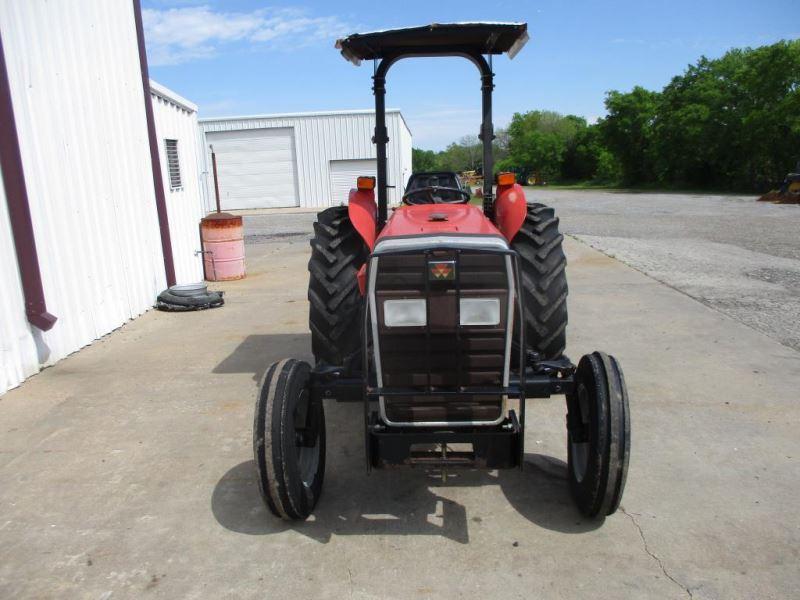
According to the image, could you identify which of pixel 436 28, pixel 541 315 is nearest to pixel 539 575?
pixel 541 315

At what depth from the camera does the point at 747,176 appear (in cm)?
3331

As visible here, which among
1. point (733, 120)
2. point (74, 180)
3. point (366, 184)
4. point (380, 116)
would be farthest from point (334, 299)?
point (733, 120)

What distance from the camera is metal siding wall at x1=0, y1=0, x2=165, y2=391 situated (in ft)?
18.2

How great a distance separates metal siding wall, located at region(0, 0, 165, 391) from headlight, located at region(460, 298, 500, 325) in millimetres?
4198

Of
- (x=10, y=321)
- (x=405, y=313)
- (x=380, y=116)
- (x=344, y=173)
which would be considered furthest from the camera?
(x=344, y=173)

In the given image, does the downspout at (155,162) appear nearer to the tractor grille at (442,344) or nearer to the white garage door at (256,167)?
the tractor grille at (442,344)

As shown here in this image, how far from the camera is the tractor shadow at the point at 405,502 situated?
120 inches

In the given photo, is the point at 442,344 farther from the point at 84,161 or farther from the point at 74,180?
the point at 84,161

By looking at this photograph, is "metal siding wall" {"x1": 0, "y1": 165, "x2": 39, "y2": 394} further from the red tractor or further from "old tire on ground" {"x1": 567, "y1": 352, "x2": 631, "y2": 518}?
"old tire on ground" {"x1": 567, "y1": 352, "x2": 631, "y2": 518}

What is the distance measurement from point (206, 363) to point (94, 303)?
5.72 feet

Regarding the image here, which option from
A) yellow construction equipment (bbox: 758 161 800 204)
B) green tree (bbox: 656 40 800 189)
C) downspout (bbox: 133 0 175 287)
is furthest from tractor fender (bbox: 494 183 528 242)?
green tree (bbox: 656 40 800 189)

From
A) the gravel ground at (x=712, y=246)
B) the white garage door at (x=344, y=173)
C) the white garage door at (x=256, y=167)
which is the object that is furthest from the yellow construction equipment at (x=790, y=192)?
the white garage door at (x=256, y=167)

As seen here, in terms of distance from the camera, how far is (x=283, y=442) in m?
2.84

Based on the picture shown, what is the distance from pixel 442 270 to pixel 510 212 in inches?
60.6
